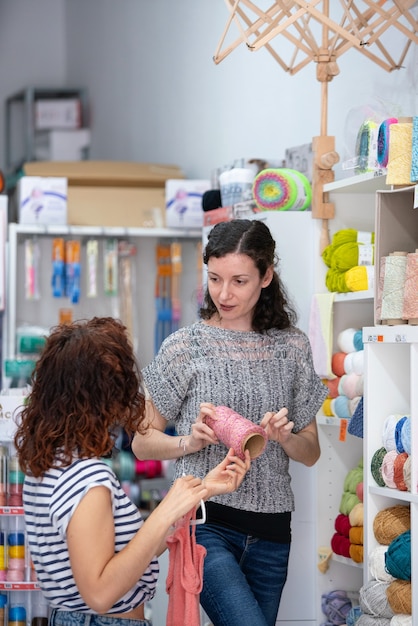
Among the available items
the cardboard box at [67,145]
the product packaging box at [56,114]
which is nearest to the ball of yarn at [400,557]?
the cardboard box at [67,145]

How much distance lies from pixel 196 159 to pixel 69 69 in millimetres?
2903

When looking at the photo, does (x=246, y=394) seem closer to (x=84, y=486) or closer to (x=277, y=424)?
(x=277, y=424)

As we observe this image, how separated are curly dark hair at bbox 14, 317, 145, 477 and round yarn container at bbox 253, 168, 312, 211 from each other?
1.49 metres

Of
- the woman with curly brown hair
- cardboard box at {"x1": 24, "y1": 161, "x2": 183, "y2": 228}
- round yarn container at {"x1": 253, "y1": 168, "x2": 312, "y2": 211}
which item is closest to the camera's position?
the woman with curly brown hair

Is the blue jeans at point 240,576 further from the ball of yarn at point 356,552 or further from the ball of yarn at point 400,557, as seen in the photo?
the ball of yarn at point 356,552

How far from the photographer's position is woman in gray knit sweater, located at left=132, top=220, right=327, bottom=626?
2.50 m

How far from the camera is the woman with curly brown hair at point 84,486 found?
5.84ft

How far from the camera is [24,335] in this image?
15.9 feet

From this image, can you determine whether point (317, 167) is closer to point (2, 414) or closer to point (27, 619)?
point (2, 414)

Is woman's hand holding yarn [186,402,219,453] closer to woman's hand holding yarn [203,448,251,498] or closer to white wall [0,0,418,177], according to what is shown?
woman's hand holding yarn [203,448,251,498]

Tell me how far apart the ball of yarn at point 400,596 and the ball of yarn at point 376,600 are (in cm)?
4

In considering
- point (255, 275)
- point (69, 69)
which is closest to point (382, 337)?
point (255, 275)

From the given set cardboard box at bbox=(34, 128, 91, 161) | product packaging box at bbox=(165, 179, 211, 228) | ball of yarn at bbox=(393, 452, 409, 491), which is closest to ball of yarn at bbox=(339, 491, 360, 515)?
ball of yarn at bbox=(393, 452, 409, 491)

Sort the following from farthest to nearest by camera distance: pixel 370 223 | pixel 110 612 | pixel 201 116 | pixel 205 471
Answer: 1. pixel 201 116
2. pixel 370 223
3. pixel 205 471
4. pixel 110 612
